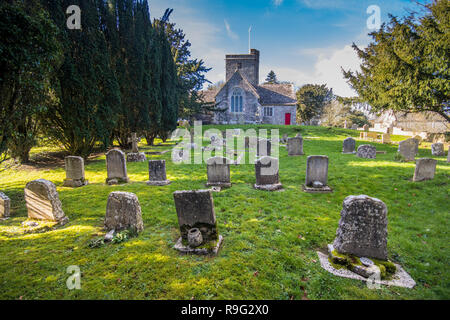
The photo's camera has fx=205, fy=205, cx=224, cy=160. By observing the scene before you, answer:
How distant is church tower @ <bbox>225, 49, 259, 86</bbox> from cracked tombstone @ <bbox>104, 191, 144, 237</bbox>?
139ft

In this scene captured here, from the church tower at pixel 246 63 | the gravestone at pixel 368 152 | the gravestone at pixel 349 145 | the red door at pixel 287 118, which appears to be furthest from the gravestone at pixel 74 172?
the church tower at pixel 246 63

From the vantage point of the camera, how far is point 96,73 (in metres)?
11.6

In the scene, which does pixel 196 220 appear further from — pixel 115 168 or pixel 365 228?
pixel 115 168

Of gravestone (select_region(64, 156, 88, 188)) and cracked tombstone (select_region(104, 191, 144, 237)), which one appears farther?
gravestone (select_region(64, 156, 88, 188))

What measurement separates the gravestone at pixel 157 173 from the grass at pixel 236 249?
1.61ft

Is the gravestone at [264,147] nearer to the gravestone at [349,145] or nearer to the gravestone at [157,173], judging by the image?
the gravestone at [349,145]

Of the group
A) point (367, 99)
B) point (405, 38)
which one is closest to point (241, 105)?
point (367, 99)

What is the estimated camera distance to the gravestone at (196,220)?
426cm

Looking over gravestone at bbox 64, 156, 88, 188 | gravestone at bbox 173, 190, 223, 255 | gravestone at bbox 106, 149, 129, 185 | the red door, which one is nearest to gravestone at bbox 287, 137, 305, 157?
gravestone at bbox 106, 149, 129, 185

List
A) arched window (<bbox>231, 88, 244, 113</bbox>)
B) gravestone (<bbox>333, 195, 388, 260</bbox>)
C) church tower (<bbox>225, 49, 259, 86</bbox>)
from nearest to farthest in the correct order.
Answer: gravestone (<bbox>333, 195, 388, 260</bbox>), arched window (<bbox>231, 88, 244, 113</bbox>), church tower (<bbox>225, 49, 259, 86</bbox>)

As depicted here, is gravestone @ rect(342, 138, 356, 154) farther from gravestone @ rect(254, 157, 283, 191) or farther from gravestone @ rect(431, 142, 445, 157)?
gravestone @ rect(254, 157, 283, 191)

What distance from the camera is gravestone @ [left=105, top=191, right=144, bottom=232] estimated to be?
489 cm
